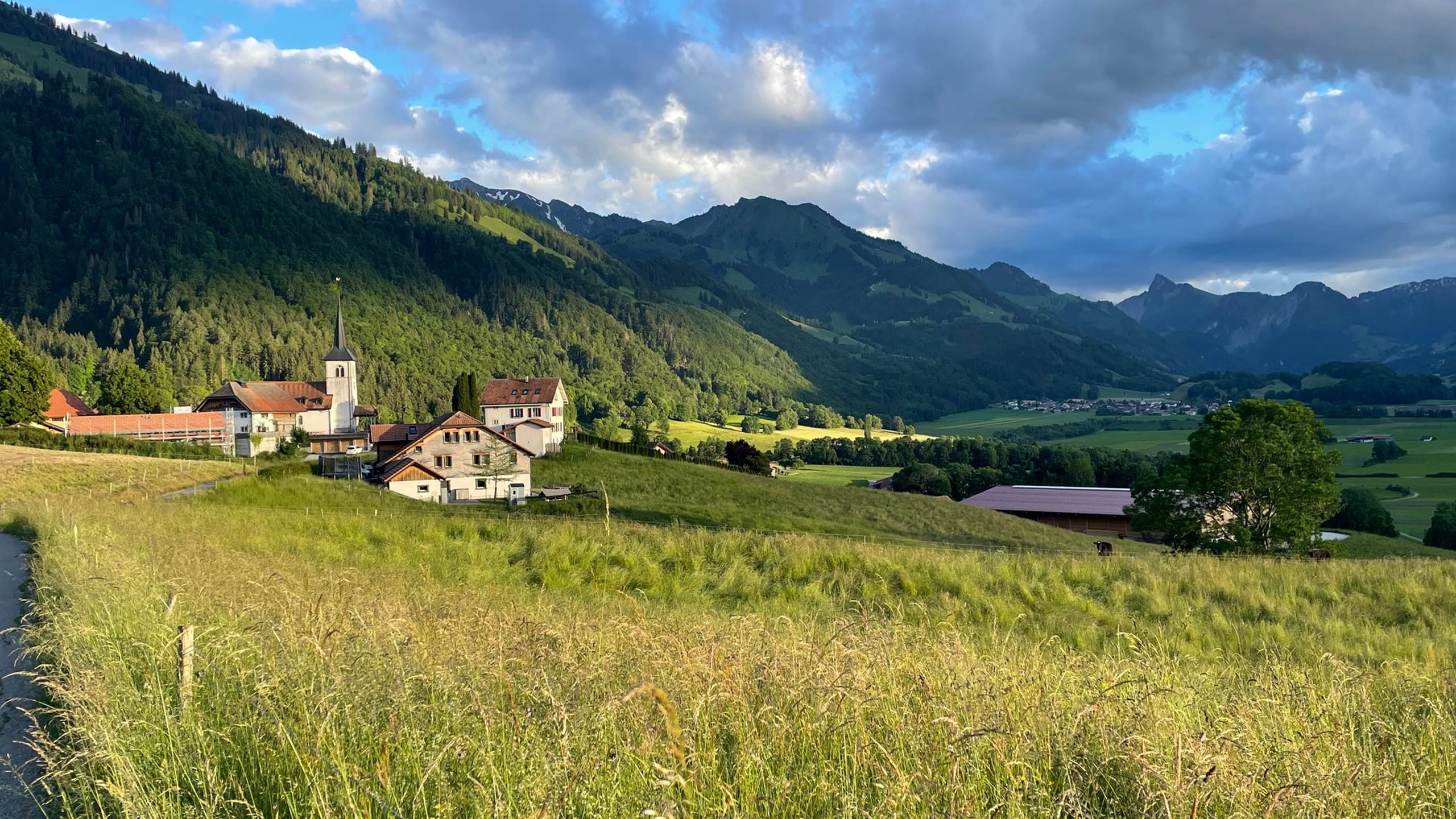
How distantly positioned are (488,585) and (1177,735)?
1089 centimetres

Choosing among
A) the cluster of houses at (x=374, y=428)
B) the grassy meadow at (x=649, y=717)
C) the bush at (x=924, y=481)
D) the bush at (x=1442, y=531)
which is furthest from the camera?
the bush at (x=924, y=481)

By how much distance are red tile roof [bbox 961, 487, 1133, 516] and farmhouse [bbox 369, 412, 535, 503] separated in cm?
4054

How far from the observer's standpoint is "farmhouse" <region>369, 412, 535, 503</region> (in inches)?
2424

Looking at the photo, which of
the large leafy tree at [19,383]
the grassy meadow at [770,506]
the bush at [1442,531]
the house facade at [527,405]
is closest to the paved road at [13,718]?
the grassy meadow at [770,506]

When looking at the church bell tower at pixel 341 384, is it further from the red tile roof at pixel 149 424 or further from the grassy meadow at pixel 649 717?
the grassy meadow at pixel 649 717

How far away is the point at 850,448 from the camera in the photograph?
496 feet

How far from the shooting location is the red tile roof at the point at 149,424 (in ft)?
281

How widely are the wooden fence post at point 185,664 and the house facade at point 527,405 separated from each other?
78.8 meters

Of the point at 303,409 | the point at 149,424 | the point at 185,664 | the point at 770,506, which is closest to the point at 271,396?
the point at 303,409

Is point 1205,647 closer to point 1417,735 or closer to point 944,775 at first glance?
point 1417,735

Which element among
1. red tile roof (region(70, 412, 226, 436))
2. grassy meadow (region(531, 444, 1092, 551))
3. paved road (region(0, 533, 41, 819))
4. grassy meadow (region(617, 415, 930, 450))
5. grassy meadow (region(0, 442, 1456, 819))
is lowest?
grassy meadow (region(531, 444, 1092, 551))

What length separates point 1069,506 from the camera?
76.0 metres

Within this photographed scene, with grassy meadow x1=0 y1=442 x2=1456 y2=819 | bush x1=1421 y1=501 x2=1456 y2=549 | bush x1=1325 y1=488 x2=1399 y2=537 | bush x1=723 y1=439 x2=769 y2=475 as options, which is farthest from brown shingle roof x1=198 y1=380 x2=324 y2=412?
bush x1=1421 y1=501 x2=1456 y2=549

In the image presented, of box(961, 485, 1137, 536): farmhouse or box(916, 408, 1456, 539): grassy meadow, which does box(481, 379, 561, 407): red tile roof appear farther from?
box(916, 408, 1456, 539): grassy meadow
